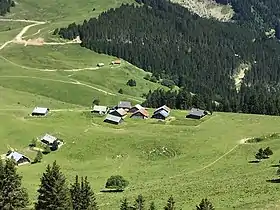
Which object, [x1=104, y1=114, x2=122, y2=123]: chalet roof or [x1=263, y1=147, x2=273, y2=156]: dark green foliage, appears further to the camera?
[x1=104, y1=114, x2=122, y2=123]: chalet roof

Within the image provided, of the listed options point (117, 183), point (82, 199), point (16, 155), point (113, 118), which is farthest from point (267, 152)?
point (82, 199)

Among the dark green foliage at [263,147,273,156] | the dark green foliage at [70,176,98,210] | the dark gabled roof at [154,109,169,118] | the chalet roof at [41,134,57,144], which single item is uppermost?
the dark gabled roof at [154,109,169,118]

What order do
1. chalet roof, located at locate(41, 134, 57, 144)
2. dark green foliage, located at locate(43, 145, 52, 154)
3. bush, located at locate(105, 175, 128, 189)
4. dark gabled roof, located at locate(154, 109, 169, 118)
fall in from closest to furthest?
bush, located at locate(105, 175, 128, 189) < dark green foliage, located at locate(43, 145, 52, 154) < chalet roof, located at locate(41, 134, 57, 144) < dark gabled roof, located at locate(154, 109, 169, 118)

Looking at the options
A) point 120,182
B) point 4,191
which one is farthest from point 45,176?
point 120,182

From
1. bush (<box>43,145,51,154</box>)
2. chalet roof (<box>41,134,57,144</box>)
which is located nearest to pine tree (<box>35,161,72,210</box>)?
bush (<box>43,145,51,154</box>)

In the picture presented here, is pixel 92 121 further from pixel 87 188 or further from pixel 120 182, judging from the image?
pixel 87 188

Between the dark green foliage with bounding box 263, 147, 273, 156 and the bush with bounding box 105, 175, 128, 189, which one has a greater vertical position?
the dark green foliage with bounding box 263, 147, 273, 156

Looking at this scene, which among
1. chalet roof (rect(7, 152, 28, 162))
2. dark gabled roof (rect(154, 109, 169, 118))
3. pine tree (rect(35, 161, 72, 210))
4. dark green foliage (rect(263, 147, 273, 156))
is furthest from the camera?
dark gabled roof (rect(154, 109, 169, 118))

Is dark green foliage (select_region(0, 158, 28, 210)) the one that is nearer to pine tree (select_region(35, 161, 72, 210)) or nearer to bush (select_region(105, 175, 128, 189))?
pine tree (select_region(35, 161, 72, 210))

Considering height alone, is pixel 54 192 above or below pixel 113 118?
below

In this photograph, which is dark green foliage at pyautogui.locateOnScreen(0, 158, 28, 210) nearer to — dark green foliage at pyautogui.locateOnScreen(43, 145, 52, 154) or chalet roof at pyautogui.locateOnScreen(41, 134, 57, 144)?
dark green foliage at pyautogui.locateOnScreen(43, 145, 52, 154)

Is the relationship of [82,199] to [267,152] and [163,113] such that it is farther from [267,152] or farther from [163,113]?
[163,113]
